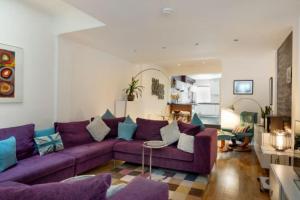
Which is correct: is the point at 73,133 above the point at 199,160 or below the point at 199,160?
above

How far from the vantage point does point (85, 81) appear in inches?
173

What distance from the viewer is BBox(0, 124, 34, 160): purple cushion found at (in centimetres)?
263

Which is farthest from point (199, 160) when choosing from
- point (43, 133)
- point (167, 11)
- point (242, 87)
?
point (242, 87)

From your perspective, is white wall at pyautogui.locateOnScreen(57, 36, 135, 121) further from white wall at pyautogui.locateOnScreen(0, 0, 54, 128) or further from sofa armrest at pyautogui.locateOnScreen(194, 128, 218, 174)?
sofa armrest at pyautogui.locateOnScreen(194, 128, 218, 174)

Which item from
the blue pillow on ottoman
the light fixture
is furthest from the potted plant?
the light fixture

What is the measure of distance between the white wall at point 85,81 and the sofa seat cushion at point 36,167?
120cm

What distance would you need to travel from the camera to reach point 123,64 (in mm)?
5777

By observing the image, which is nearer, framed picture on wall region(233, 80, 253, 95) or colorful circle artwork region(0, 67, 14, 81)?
colorful circle artwork region(0, 67, 14, 81)

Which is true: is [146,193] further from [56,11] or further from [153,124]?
[56,11]

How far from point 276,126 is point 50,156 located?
364cm

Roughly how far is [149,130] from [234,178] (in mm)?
1721

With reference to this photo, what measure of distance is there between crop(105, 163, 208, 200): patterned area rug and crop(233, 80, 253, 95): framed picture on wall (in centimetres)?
350

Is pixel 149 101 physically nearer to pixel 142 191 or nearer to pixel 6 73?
pixel 6 73

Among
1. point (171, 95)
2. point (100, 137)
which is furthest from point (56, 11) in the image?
point (171, 95)
